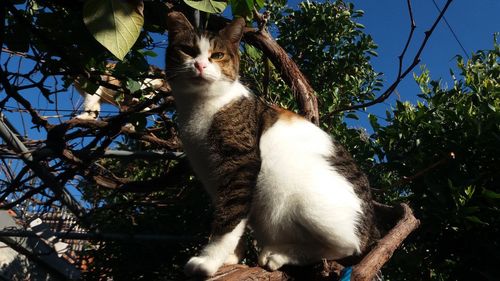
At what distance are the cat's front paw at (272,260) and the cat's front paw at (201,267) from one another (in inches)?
6.1

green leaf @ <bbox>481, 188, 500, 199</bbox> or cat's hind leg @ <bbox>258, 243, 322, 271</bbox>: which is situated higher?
green leaf @ <bbox>481, 188, 500, 199</bbox>

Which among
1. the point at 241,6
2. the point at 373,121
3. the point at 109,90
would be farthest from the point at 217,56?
the point at 109,90

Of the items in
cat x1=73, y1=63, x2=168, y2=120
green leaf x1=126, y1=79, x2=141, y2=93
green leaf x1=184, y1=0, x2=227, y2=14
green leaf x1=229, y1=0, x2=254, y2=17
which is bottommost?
green leaf x1=184, y1=0, x2=227, y2=14

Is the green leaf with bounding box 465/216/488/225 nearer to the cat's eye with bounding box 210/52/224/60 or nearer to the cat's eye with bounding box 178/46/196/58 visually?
the cat's eye with bounding box 210/52/224/60

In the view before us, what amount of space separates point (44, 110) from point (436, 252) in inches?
93.0

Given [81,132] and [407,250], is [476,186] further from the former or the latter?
[81,132]

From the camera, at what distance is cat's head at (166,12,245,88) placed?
1.69m

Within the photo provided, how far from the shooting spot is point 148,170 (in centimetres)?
297

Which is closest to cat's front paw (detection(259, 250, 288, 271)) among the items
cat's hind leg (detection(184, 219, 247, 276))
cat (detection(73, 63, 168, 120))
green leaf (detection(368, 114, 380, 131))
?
cat's hind leg (detection(184, 219, 247, 276))

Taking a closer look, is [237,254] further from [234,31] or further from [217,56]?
[234,31]

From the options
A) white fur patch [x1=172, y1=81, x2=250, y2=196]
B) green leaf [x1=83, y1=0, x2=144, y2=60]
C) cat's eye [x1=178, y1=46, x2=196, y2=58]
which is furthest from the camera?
cat's eye [x1=178, y1=46, x2=196, y2=58]

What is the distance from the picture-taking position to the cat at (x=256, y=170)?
1.41m

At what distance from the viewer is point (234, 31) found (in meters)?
1.87

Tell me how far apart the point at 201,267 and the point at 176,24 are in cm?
98
